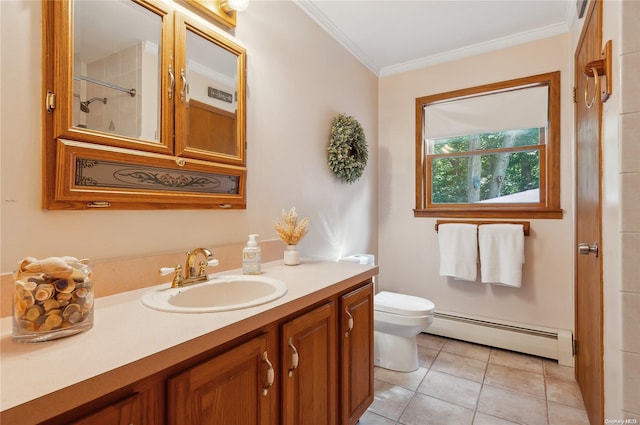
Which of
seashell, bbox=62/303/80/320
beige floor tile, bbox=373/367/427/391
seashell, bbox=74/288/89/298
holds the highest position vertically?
seashell, bbox=74/288/89/298

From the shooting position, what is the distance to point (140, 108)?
1140mm

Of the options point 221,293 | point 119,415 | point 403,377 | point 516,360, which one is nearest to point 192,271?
point 221,293

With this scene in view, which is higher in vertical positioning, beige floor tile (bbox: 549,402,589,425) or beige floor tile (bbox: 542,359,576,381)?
beige floor tile (bbox: 542,359,576,381)

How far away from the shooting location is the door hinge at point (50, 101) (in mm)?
918

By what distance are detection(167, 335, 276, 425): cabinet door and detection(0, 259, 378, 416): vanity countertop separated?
6 cm

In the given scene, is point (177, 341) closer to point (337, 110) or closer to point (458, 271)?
point (337, 110)

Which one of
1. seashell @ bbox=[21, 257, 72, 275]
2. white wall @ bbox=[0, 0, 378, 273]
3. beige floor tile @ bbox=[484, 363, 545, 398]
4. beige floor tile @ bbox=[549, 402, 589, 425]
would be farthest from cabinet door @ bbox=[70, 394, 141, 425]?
beige floor tile @ bbox=[484, 363, 545, 398]

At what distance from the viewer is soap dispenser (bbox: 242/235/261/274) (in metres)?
1.37

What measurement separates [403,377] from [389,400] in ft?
0.94

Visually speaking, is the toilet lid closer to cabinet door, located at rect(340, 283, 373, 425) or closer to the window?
cabinet door, located at rect(340, 283, 373, 425)

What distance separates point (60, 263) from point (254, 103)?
118 centimetres

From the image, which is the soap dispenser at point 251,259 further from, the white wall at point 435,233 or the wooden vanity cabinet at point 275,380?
the white wall at point 435,233

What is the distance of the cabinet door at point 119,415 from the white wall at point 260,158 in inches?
22.6

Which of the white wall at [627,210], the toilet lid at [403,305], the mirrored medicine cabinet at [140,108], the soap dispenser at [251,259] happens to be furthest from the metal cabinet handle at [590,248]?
the mirrored medicine cabinet at [140,108]
